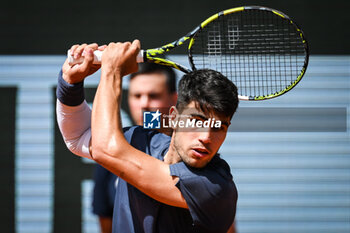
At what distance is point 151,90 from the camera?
9.39ft

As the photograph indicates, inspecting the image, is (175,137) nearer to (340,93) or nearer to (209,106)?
(209,106)

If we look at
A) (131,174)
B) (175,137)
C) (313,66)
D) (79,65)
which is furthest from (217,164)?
(313,66)

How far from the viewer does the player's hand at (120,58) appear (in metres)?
1.63

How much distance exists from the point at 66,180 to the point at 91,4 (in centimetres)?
188

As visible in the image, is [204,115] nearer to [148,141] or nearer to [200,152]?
[200,152]

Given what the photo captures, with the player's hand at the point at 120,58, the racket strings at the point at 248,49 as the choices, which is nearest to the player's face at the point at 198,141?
the player's hand at the point at 120,58

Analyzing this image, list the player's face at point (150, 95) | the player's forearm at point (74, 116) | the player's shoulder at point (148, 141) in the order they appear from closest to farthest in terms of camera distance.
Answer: the player's forearm at point (74, 116)
the player's shoulder at point (148, 141)
the player's face at point (150, 95)

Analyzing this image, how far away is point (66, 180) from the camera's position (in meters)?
4.17

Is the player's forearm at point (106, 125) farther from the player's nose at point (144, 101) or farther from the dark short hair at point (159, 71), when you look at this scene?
the dark short hair at point (159, 71)

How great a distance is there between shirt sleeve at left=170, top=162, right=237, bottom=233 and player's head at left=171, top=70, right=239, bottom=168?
0.05 m

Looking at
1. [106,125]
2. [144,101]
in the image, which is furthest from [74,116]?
[144,101]

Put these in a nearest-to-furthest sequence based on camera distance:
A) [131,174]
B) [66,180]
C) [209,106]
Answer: [131,174] → [209,106] → [66,180]

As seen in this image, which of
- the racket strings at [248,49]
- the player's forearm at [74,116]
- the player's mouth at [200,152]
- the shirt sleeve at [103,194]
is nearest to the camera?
the player's mouth at [200,152]

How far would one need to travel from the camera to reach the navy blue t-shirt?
5.38 ft
